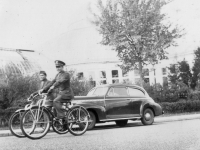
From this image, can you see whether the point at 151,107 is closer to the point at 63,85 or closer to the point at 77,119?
the point at 77,119

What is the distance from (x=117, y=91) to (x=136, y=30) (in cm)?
1299

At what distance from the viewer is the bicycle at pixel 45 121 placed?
30.1 ft

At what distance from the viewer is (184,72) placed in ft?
185

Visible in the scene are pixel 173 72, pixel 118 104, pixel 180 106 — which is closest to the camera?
pixel 118 104

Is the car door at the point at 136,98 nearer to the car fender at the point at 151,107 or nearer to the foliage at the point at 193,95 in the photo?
the car fender at the point at 151,107

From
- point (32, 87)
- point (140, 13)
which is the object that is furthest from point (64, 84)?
point (140, 13)

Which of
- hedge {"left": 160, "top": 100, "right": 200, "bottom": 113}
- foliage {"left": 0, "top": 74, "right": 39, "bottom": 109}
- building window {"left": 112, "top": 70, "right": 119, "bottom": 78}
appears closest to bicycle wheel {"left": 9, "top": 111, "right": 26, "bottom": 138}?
foliage {"left": 0, "top": 74, "right": 39, "bottom": 109}

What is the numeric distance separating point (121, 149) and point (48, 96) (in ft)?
14.4

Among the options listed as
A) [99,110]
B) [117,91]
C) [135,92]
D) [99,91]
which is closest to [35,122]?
[99,110]

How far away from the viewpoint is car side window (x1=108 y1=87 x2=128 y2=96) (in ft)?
Answer: 44.6

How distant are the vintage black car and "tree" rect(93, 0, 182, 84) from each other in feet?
39.5

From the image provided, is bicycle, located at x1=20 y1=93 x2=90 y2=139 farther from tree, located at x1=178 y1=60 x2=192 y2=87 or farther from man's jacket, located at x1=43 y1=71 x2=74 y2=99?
tree, located at x1=178 y1=60 x2=192 y2=87

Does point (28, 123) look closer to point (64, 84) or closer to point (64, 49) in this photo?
point (64, 84)

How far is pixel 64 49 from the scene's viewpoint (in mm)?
73188
